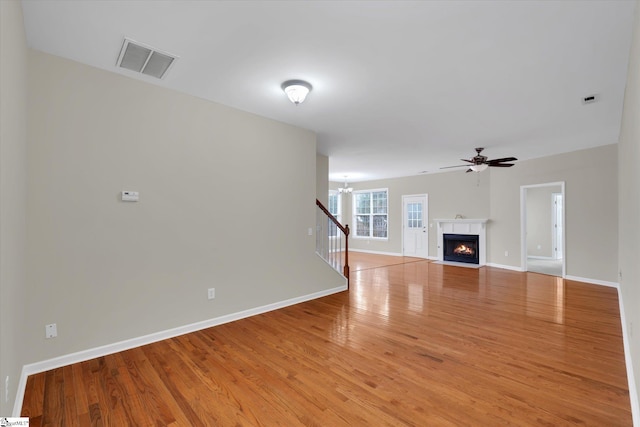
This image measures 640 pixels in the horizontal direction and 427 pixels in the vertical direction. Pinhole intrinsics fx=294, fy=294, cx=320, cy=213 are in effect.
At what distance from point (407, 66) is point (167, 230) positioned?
9.68 ft

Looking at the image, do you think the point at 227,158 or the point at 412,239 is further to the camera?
the point at 412,239

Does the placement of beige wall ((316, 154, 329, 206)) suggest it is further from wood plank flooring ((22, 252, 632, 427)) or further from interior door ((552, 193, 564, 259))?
interior door ((552, 193, 564, 259))

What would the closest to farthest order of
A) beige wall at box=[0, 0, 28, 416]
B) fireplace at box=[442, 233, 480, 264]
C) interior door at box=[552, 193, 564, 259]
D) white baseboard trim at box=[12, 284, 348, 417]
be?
beige wall at box=[0, 0, 28, 416] < white baseboard trim at box=[12, 284, 348, 417] < fireplace at box=[442, 233, 480, 264] < interior door at box=[552, 193, 564, 259]

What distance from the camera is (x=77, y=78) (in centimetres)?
268

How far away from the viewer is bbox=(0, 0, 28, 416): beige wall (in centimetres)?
150

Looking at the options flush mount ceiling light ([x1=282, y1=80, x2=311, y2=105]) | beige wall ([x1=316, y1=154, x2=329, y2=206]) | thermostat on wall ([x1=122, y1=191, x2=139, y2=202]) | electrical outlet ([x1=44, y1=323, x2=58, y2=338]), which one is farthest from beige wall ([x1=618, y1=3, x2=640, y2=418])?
beige wall ([x1=316, y1=154, x2=329, y2=206])

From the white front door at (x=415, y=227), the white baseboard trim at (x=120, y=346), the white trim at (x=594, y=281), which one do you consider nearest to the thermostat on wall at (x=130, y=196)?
the white baseboard trim at (x=120, y=346)

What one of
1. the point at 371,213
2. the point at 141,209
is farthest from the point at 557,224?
the point at 141,209

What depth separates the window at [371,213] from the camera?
1050cm

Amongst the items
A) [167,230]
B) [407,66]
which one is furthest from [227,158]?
[407,66]

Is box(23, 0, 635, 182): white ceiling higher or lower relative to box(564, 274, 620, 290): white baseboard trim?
higher

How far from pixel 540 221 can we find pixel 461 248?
11.1ft

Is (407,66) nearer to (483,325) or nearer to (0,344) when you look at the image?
(483,325)

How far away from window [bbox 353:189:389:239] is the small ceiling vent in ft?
27.9
